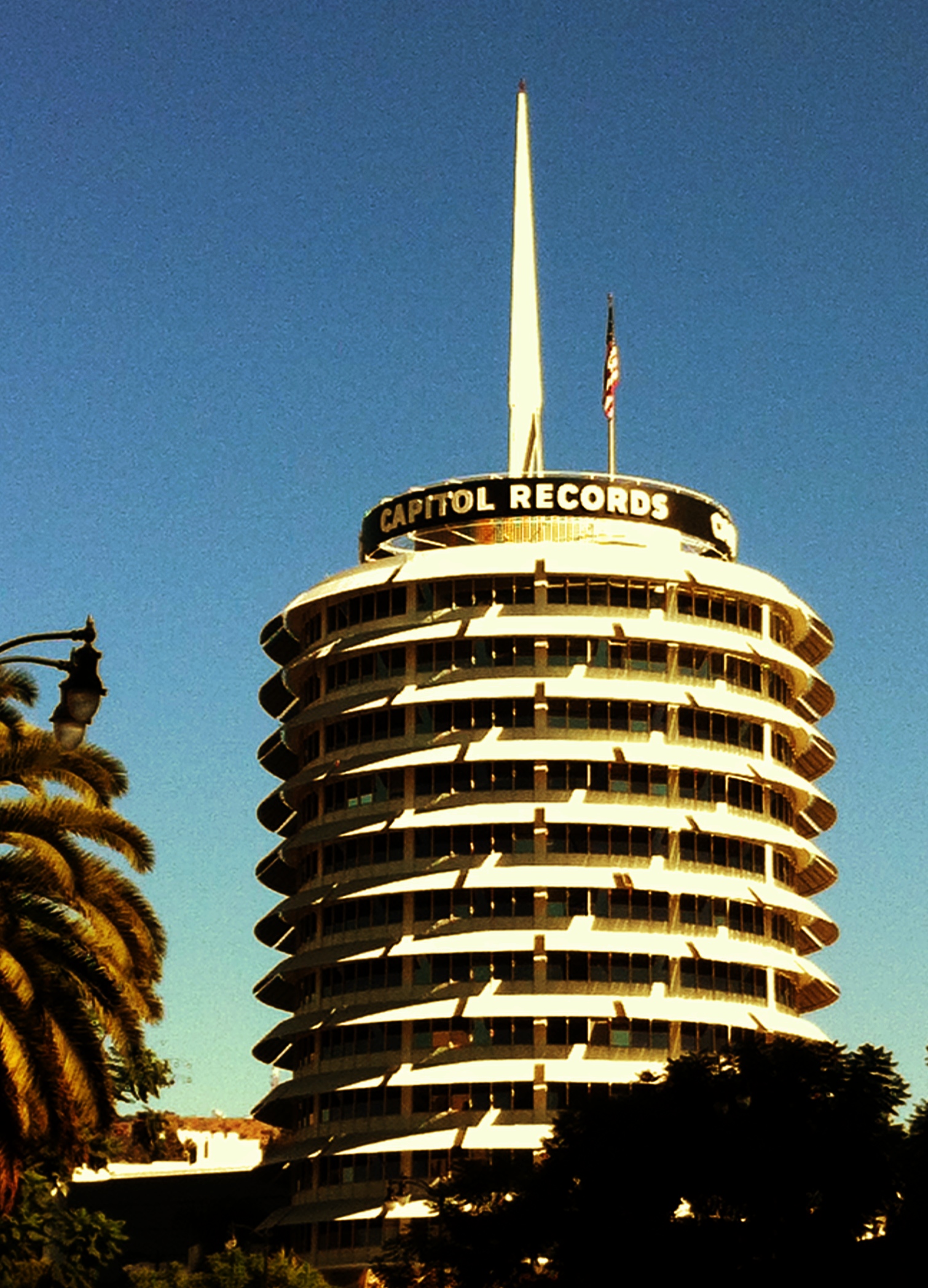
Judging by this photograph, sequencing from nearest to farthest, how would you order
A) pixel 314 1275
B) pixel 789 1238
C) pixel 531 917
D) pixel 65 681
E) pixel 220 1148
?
1. pixel 65 681
2. pixel 789 1238
3. pixel 314 1275
4. pixel 531 917
5. pixel 220 1148

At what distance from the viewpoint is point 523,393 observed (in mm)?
125688

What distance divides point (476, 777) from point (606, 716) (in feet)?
22.2

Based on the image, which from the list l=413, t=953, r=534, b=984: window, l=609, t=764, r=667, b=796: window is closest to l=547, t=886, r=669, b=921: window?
l=413, t=953, r=534, b=984: window

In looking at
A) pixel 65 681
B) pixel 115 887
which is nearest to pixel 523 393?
pixel 115 887

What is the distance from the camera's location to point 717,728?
344 ft

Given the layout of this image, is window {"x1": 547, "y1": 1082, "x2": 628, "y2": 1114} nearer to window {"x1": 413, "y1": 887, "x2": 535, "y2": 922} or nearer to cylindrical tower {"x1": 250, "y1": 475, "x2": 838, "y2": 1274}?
cylindrical tower {"x1": 250, "y1": 475, "x2": 838, "y2": 1274}

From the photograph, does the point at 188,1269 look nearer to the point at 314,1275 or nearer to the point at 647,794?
the point at 314,1275

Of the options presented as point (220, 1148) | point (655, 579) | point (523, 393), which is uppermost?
point (523, 393)

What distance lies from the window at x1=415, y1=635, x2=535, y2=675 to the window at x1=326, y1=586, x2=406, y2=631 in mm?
3014

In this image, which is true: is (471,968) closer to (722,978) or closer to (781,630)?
(722,978)

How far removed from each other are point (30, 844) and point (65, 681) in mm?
10736

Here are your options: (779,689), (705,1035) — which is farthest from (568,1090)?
(779,689)

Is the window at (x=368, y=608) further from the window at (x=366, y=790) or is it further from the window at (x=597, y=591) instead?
the window at (x=366, y=790)

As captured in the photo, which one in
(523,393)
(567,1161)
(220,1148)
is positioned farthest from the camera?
(220,1148)
